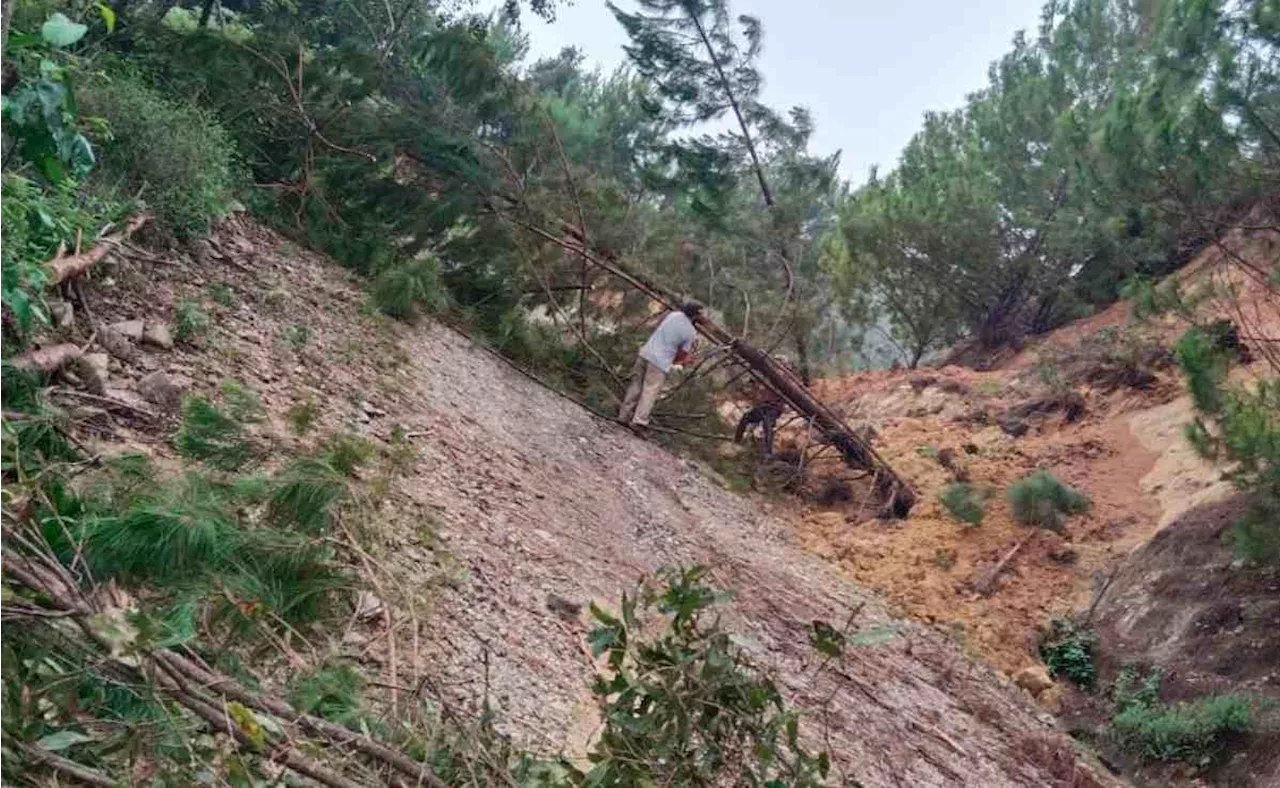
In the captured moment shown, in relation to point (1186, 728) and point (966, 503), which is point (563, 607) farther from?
point (966, 503)

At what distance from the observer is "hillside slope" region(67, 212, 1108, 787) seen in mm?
3461

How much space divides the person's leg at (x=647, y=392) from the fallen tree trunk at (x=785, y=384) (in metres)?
0.62

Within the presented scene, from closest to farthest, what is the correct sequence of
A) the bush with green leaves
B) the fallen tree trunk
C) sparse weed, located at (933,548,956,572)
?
the bush with green leaves → sparse weed, located at (933,548,956,572) → the fallen tree trunk

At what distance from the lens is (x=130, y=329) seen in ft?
14.0

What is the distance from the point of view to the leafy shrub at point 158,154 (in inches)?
216

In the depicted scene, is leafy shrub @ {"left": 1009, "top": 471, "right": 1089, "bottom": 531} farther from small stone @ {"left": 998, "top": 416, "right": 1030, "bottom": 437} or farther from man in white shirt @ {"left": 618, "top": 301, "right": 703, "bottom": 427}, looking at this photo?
man in white shirt @ {"left": 618, "top": 301, "right": 703, "bottom": 427}

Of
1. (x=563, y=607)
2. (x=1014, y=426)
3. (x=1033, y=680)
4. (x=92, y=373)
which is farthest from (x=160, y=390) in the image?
(x=1014, y=426)

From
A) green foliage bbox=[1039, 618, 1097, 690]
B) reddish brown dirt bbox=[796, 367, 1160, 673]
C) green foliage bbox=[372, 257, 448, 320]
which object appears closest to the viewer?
green foliage bbox=[1039, 618, 1097, 690]

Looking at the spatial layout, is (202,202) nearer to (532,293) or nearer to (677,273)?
(532,293)

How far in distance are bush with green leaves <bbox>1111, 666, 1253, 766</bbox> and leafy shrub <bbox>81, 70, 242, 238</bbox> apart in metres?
5.86

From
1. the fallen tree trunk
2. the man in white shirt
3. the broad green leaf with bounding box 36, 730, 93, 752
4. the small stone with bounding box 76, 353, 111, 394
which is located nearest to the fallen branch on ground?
the fallen tree trunk

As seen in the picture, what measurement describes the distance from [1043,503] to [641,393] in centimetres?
312

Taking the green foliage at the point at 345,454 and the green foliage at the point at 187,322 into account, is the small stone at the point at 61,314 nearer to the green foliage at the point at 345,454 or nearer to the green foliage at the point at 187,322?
the green foliage at the point at 187,322

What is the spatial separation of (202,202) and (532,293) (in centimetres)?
291
